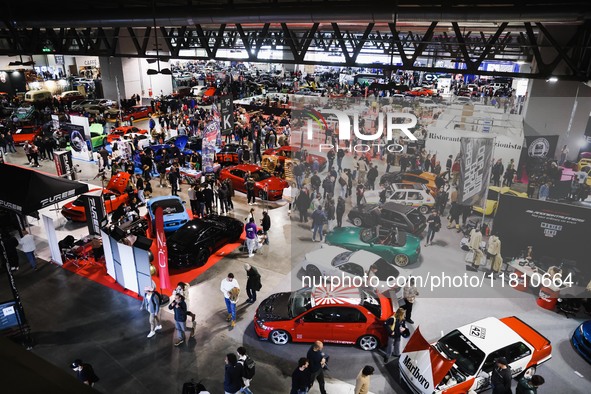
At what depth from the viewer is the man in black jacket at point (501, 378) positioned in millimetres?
6691

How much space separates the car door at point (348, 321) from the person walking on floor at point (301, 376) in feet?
5.25

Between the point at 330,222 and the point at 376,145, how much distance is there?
6.04 m

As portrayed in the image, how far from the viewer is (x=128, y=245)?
990cm

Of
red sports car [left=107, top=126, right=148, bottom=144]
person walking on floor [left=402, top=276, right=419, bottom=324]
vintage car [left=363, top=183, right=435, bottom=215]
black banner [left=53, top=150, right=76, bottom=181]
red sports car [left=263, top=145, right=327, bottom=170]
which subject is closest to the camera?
person walking on floor [left=402, top=276, right=419, bottom=324]

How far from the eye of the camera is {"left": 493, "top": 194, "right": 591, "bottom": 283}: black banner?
33.6ft

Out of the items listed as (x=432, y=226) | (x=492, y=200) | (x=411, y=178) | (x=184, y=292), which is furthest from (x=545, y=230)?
(x=184, y=292)

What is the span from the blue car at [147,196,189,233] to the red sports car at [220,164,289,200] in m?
3.61

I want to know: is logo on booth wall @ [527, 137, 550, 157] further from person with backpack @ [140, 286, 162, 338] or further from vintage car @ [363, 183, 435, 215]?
person with backpack @ [140, 286, 162, 338]

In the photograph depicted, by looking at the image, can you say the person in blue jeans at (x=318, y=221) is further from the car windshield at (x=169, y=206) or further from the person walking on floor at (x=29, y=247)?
the person walking on floor at (x=29, y=247)

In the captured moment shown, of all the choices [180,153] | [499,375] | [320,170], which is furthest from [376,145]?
[499,375]

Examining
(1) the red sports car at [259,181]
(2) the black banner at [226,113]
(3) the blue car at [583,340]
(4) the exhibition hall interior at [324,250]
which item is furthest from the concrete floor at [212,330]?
(2) the black banner at [226,113]

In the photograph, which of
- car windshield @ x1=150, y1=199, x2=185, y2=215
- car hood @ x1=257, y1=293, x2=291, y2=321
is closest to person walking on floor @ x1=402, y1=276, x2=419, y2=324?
car hood @ x1=257, y1=293, x2=291, y2=321

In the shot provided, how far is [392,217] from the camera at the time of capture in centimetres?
1272

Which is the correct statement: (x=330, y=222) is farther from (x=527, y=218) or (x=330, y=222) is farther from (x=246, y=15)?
(x=246, y=15)
